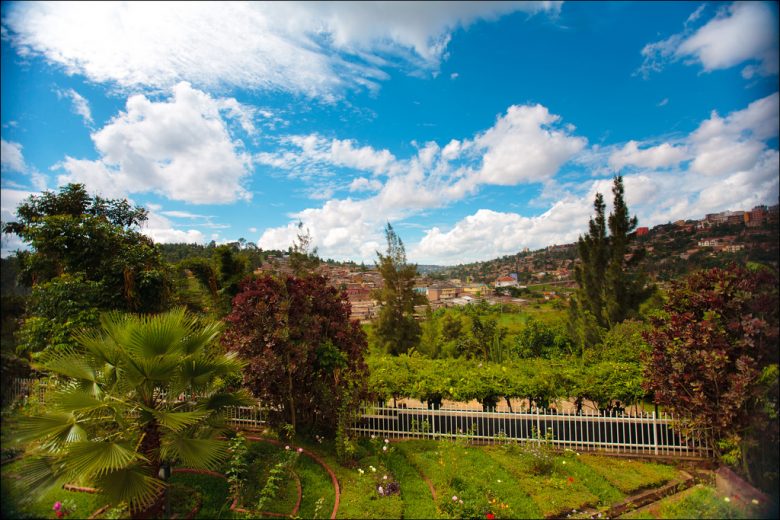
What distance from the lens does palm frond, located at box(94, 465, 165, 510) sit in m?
3.45

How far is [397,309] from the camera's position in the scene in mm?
16406

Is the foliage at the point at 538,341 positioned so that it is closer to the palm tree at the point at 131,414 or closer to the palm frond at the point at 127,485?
the palm tree at the point at 131,414

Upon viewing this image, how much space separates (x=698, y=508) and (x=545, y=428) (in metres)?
2.38

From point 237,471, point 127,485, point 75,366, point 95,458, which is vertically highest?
point 75,366

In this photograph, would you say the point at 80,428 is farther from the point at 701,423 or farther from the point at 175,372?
the point at 701,423

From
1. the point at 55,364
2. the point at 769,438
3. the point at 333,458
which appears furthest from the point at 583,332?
the point at 55,364

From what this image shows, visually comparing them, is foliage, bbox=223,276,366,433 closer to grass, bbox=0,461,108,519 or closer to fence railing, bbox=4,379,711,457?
fence railing, bbox=4,379,711,457

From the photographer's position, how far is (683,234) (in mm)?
13492

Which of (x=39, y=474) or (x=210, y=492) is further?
(x=210, y=492)

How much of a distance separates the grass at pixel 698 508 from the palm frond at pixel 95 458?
5523mm

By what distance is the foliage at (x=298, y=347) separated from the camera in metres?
5.47

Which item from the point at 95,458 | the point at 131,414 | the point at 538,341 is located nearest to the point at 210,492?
the point at 131,414

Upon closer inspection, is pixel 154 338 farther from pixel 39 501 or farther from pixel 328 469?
pixel 328 469

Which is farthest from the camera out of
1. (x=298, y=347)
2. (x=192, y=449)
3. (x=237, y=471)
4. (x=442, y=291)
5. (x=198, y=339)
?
(x=442, y=291)
